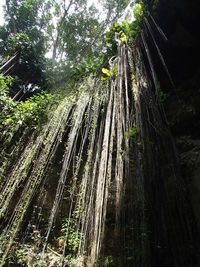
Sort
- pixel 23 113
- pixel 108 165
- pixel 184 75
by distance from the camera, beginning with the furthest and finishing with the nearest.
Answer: pixel 23 113, pixel 184 75, pixel 108 165

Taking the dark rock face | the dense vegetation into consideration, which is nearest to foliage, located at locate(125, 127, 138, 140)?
the dense vegetation

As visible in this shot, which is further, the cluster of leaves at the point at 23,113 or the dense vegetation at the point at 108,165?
the cluster of leaves at the point at 23,113

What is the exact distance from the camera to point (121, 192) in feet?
5.85

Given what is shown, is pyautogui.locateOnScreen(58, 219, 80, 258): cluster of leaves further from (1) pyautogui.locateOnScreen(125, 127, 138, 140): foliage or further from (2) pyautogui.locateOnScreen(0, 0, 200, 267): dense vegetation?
(1) pyautogui.locateOnScreen(125, 127, 138, 140): foliage

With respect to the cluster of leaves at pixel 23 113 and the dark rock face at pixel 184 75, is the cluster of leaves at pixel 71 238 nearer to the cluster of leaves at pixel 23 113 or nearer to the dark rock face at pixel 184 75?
the dark rock face at pixel 184 75

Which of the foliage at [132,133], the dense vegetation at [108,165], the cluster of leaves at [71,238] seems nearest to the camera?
the dense vegetation at [108,165]

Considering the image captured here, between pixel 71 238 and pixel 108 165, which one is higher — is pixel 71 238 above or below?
below

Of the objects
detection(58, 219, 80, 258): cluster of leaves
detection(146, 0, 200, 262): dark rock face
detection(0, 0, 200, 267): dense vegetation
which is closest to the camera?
detection(0, 0, 200, 267): dense vegetation

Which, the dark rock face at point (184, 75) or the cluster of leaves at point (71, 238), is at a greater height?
the dark rock face at point (184, 75)

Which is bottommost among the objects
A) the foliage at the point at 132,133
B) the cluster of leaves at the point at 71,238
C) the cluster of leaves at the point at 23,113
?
the cluster of leaves at the point at 71,238

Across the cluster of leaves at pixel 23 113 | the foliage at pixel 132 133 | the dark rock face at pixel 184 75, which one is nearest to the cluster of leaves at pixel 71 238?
the foliage at pixel 132 133

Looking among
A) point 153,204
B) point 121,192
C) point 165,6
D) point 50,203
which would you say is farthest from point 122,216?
point 165,6

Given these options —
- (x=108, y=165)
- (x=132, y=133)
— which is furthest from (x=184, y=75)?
(x=108, y=165)

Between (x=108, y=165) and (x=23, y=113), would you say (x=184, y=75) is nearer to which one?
(x=108, y=165)
